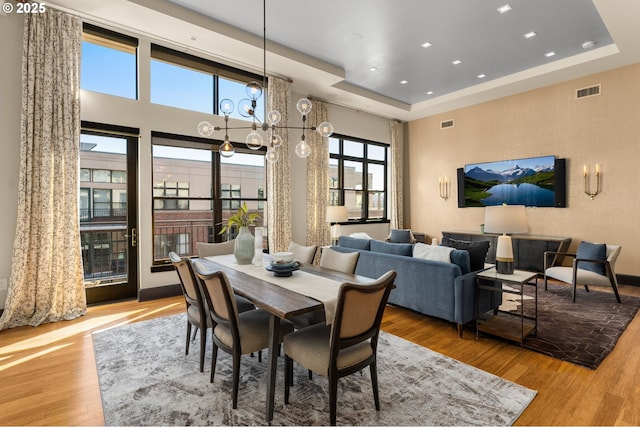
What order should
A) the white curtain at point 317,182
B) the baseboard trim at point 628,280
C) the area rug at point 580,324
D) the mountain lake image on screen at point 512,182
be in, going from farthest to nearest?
the white curtain at point 317,182, the mountain lake image on screen at point 512,182, the baseboard trim at point 628,280, the area rug at point 580,324

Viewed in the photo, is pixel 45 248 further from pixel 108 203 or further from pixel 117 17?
pixel 117 17

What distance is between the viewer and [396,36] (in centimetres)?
478

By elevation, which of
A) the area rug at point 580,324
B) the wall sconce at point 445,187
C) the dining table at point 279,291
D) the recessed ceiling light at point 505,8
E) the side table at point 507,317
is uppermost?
the recessed ceiling light at point 505,8

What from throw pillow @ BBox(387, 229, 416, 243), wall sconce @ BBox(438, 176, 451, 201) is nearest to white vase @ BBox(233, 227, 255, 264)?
throw pillow @ BBox(387, 229, 416, 243)

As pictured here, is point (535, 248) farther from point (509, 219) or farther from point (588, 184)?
point (509, 219)

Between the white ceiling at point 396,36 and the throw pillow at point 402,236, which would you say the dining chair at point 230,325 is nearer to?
the white ceiling at point 396,36

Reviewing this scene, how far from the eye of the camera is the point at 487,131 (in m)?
7.17

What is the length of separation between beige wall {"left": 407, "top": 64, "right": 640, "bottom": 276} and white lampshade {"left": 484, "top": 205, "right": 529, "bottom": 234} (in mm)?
3696

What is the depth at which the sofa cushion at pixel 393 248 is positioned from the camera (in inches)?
160

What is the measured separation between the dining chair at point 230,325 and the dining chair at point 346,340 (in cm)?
21

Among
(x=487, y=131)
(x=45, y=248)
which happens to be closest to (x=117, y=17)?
(x=45, y=248)

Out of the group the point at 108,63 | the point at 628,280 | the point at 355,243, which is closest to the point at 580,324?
the point at 355,243

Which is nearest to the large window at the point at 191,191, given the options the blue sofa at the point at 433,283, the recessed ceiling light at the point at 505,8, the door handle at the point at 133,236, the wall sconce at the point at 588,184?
the door handle at the point at 133,236

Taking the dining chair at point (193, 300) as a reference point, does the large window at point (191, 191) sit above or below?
above
